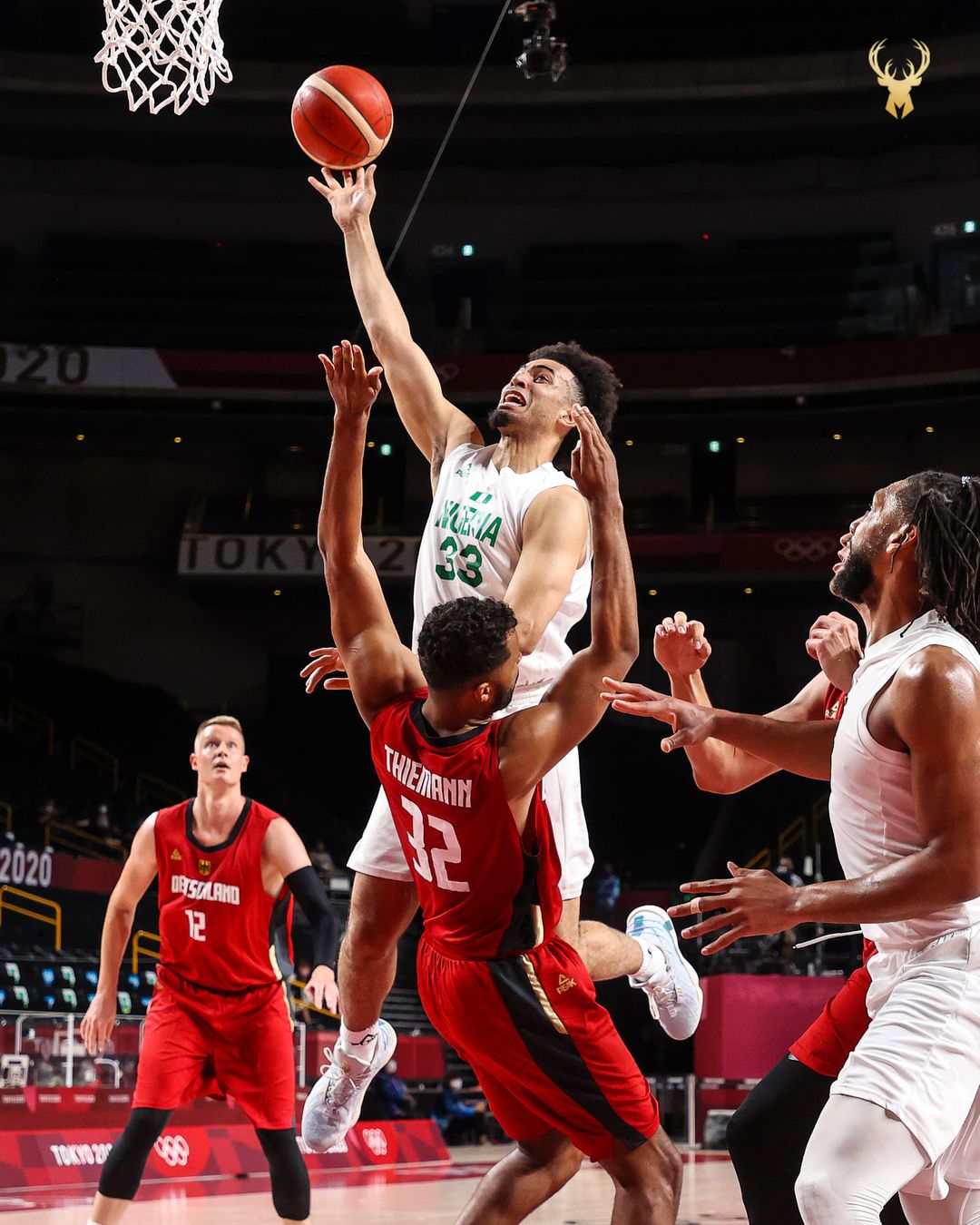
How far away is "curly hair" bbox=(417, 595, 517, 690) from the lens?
340 cm

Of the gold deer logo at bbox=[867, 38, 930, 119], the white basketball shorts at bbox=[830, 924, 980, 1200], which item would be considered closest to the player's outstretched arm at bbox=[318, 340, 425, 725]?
the white basketball shorts at bbox=[830, 924, 980, 1200]

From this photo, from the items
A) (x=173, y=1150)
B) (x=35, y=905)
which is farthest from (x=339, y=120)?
(x=35, y=905)

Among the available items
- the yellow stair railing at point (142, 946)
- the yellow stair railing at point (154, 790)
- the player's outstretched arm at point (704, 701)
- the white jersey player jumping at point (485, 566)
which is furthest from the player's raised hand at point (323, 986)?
the yellow stair railing at point (154, 790)

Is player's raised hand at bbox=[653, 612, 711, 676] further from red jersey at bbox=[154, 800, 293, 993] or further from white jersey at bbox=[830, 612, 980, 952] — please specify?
red jersey at bbox=[154, 800, 293, 993]

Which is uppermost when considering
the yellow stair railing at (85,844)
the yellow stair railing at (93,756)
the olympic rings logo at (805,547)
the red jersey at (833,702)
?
the olympic rings logo at (805,547)

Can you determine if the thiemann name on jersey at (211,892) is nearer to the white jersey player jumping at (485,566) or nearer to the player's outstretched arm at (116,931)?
the player's outstretched arm at (116,931)

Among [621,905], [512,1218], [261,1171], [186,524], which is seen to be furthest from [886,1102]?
[186,524]

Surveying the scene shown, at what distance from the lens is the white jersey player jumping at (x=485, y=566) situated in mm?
4328

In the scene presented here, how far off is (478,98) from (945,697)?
2089 centimetres

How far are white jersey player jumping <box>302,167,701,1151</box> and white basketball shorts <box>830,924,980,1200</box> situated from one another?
152 cm

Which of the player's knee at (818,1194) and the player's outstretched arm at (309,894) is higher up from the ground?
the player's outstretched arm at (309,894)

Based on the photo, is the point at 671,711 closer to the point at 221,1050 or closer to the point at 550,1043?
the point at 550,1043

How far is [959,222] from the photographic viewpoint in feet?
75.6

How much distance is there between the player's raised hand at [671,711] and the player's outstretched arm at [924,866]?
0.49 m
